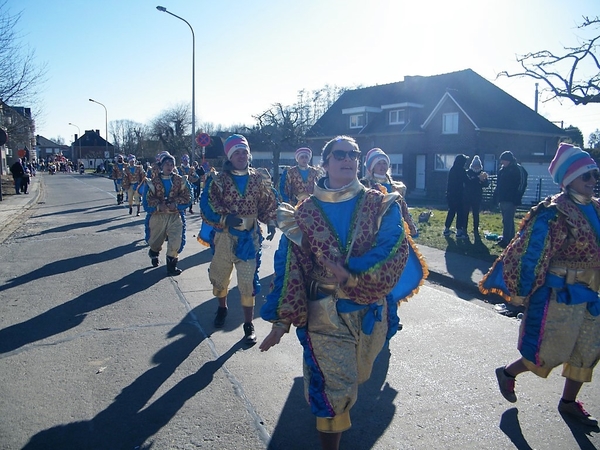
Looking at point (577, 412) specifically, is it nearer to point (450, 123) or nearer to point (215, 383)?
point (215, 383)

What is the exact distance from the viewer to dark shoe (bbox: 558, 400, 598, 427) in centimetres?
379

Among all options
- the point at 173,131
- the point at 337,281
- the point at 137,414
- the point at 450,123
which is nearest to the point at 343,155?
the point at 337,281

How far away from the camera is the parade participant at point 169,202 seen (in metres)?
9.02

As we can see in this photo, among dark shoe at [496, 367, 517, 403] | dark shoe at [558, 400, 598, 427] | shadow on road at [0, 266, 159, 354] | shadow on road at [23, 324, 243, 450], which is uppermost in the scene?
dark shoe at [496, 367, 517, 403]

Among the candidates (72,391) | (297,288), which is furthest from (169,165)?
(297,288)

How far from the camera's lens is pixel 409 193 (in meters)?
31.8

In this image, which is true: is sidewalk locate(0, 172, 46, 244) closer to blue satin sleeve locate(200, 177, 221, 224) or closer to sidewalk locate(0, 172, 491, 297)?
blue satin sleeve locate(200, 177, 221, 224)

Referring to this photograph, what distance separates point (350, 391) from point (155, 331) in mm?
3553

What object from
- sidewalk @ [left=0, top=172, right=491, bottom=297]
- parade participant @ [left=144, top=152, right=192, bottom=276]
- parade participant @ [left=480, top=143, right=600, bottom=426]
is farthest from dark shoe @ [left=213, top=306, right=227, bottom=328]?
sidewalk @ [left=0, top=172, right=491, bottom=297]

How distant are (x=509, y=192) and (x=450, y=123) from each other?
20901 millimetres

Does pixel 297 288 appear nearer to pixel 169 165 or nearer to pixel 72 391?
pixel 72 391

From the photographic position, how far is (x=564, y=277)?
3730 mm

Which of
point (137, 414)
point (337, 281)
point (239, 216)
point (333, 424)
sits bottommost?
point (137, 414)

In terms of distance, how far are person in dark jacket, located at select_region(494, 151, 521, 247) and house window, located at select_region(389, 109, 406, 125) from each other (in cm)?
2458
